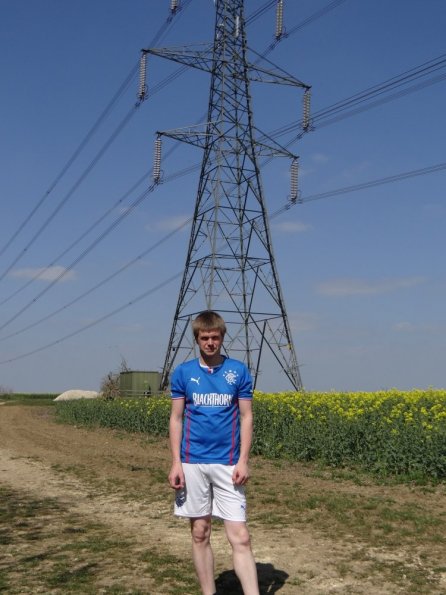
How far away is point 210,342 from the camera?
5492 millimetres

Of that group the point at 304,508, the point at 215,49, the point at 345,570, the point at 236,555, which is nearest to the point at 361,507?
the point at 304,508

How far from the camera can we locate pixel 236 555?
5.38 meters

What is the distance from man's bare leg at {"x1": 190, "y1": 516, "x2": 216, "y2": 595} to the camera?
18.2 ft

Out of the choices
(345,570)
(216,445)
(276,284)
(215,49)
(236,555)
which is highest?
(215,49)

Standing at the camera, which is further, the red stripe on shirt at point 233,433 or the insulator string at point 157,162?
the insulator string at point 157,162

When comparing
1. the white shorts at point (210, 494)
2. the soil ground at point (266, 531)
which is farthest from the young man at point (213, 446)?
the soil ground at point (266, 531)

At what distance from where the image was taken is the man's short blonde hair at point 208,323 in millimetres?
5516

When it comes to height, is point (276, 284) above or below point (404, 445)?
above

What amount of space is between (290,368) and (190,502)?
2410 cm

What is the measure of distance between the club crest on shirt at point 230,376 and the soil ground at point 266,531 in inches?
80.2

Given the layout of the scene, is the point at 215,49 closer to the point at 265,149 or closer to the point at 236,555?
the point at 265,149

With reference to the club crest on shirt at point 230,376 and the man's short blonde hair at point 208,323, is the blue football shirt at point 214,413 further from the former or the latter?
the man's short blonde hair at point 208,323

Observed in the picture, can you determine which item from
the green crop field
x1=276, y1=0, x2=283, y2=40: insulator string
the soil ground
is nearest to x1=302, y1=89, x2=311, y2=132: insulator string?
x1=276, y1=0, x2=283, y2=40: insulator string

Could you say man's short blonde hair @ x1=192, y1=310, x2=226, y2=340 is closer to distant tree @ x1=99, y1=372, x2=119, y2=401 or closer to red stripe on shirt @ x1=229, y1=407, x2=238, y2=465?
red stripe on shirt @ x1=229, y1=407, x2=238, y2=465
